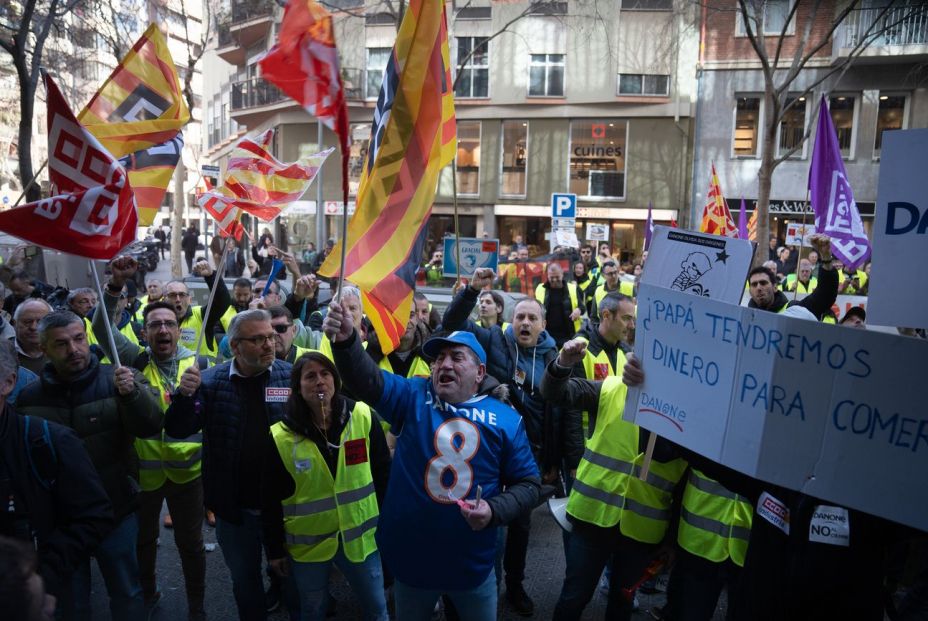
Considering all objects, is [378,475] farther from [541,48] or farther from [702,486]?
[541,48]

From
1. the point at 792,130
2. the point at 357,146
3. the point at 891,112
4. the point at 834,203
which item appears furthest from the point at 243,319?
the point at 357,146

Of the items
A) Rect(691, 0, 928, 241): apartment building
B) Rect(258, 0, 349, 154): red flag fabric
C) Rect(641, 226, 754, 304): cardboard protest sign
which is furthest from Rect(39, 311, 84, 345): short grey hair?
Rect(691, 0, 928, 241): apartment building

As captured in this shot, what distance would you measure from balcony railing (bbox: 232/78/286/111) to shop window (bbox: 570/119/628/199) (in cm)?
1288

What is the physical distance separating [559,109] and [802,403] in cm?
2623

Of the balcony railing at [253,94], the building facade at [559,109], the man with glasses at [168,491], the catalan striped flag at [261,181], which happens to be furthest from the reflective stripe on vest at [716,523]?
the balcony railing at [253,94]

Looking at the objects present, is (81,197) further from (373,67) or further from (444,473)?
(373,67)

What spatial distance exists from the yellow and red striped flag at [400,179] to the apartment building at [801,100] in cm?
2226

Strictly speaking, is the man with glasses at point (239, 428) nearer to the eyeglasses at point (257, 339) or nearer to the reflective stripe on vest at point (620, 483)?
the eyeglasses at point (257, 339)

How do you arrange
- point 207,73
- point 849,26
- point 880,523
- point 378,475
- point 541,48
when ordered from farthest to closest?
point 207,73
point 541,48
point 849,26
point 378,475
point 880,523

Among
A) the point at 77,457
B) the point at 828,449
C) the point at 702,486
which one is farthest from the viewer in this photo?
the point at 702,486

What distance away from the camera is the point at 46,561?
2.60m

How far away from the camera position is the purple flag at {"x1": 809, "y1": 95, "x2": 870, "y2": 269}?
22.4 feet

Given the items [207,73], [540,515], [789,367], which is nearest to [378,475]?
[789,367]

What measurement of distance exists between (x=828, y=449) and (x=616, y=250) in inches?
1003
